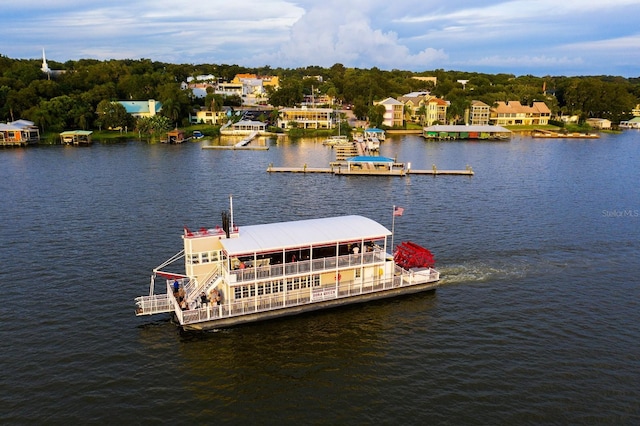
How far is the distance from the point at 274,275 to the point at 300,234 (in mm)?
4104

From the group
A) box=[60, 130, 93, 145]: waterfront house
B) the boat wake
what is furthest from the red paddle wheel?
box=[60, 130, 93, 145]: waterfront house

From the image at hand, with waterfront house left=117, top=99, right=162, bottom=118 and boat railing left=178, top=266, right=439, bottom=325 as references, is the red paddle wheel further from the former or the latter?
waterfront house left=117, top=99, right=162, bottom=118

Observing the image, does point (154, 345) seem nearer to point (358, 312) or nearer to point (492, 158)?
point (358, 312)

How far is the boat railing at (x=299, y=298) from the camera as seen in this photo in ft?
116

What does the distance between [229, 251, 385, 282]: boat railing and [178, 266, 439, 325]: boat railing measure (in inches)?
59.7

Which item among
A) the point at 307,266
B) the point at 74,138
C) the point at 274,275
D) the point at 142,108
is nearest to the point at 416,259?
the point at 307,266

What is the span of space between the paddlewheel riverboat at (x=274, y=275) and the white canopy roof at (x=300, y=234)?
75mm

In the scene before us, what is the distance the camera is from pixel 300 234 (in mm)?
39188

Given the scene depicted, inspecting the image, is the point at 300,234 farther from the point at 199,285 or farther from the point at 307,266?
the point at 199,285

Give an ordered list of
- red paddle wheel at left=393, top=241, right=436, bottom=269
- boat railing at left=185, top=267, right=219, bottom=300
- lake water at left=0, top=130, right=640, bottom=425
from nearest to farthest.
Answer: lake water at left=0, top=130, right=640, bottom=425 → boat railing at left=185, top=267, right=219, bottom=300 → red paddle wheel at left=393, top=241, right=436, bottom=269

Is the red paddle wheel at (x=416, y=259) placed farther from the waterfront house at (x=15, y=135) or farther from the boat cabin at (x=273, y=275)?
the waterfront house at (x=15, y=135)

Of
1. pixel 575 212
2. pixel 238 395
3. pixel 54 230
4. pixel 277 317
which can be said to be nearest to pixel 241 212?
pixel 54 230

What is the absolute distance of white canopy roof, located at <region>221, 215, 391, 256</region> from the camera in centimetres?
3659

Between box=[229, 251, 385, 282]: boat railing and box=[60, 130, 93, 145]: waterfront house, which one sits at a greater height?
box=[60, 130, 93, 145]: waterfront house
